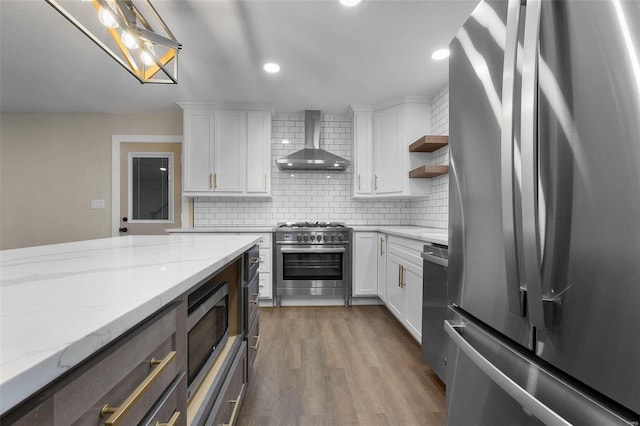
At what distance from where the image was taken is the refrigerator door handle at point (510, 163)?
700 millimetres

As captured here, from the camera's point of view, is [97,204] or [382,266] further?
[97,204]

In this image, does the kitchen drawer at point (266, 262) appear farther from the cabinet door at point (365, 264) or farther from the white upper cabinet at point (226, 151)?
the cabinet door at point (365, 264)

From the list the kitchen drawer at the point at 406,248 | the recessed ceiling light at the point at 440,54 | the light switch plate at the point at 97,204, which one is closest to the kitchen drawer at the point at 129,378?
the kitchen drawer at the point at 406,248

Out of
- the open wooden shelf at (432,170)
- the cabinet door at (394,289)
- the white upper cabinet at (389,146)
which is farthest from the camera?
the white upper cabinet at (389,146)

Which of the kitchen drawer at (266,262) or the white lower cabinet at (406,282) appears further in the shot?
the kitchen drawer at (266,262)

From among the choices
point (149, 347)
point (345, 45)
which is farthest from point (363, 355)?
point (345, 45)

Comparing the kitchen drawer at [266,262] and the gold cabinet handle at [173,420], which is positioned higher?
the gold cabinet handle at [173,420]

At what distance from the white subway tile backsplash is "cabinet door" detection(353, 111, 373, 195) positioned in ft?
1.01

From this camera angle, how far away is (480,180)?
0.91 m

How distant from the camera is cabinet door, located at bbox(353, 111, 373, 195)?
3.74 metres

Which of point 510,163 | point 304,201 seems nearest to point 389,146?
point 304,201

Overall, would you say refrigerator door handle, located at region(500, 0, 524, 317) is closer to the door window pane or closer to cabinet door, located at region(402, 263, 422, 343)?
cabinet door, located at region(402, 263, 422, 343)

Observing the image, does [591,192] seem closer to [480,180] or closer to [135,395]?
[480,180]

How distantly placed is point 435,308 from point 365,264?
1.69 meters
